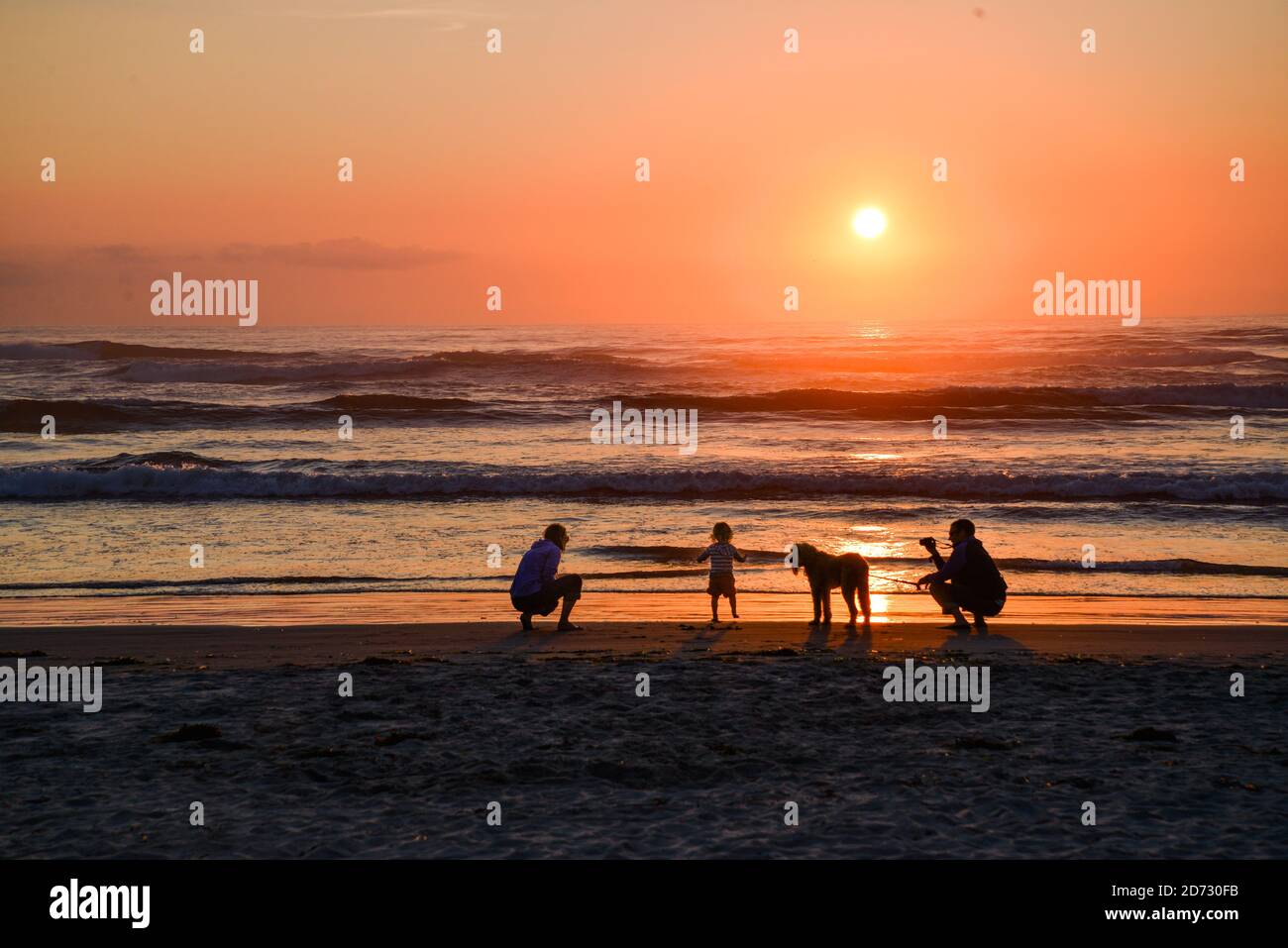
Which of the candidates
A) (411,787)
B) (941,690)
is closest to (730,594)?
(941,690)

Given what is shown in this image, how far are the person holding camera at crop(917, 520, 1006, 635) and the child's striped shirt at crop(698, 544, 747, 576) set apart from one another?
1.98 meters

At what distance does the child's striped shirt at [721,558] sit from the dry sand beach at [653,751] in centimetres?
129

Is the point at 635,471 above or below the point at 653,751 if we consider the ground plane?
above

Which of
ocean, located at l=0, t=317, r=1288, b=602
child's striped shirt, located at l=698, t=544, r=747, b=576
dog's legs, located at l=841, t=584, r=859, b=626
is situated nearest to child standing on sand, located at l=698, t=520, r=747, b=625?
child's striped shirt, located at l=698, t=544, r=747, b=576

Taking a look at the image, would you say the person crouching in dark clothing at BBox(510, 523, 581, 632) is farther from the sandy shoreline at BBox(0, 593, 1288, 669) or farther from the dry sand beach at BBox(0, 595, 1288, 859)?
the dry sand beach at BBox(0, 595, 1288, 859)

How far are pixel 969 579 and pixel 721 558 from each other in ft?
8.50

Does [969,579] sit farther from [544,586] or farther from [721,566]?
[544,586]

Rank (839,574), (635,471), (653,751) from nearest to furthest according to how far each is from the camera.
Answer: (653,751)
(839,574)
(635,471)

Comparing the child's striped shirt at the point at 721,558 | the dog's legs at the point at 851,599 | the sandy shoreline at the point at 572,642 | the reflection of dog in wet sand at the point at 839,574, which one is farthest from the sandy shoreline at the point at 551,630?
the child's striped shirt at the point at 721,558

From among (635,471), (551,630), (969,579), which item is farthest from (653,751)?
(635,471)

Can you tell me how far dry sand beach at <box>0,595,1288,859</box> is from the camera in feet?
18.4

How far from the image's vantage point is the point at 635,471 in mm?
25891
